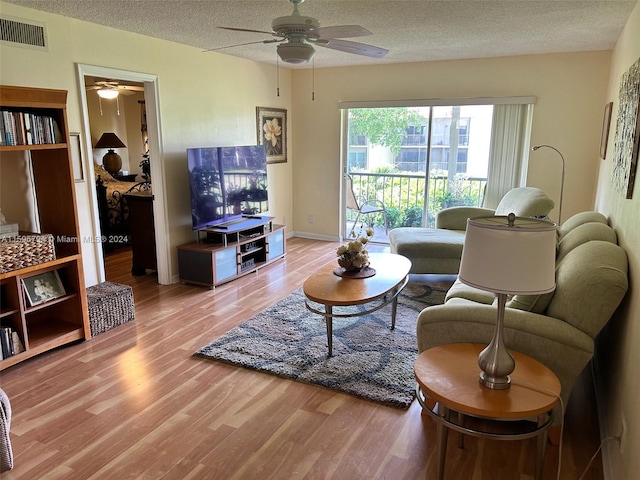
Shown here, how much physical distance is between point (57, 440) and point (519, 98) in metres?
5.07

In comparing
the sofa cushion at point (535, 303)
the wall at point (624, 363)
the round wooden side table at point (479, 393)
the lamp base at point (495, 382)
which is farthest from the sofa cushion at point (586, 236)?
the lamp base at point (495, 382)

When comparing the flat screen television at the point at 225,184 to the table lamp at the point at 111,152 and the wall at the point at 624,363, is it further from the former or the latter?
the wall at the point at 624,363

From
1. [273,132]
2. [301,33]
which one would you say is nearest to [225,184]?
[273,132]

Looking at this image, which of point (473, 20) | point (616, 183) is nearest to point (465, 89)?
point (473, 20)

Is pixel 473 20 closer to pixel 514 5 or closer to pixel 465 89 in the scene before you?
pixel 514 5

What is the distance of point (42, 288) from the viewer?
3.08 meters

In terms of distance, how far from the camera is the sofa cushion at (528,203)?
3.83 meters

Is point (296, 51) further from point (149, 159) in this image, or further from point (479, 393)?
point (149, 159)

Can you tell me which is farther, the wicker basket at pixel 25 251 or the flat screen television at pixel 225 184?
the flat screen television at pixel 225 184

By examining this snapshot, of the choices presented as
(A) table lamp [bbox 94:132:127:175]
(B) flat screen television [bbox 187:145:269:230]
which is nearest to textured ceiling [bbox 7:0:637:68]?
(B) flat screen television [bbox 187:145:269:230]

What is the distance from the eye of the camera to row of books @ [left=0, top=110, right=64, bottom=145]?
268 cm

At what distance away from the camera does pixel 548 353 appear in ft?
6.68

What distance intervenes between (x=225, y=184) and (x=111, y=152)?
3378 mm

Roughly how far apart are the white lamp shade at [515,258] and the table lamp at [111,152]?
668 cm
